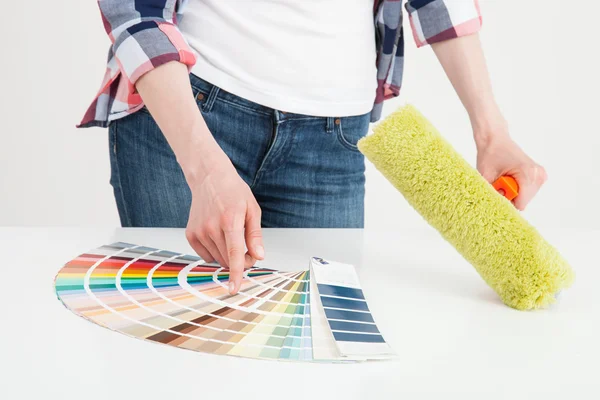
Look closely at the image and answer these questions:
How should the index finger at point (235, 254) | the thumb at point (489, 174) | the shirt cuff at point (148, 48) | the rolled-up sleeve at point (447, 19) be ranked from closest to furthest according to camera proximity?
the index finger at point (235, 254), the shirt cuff at point (148, 48), the thumb at point (489, 174), the rolled-up sleeve at point (447, 19)

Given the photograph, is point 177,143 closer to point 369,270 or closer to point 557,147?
point 369,270

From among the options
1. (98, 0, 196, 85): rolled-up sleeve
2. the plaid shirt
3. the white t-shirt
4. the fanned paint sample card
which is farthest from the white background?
the fanned paint sample card

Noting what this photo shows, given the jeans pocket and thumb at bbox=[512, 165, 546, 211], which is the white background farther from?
thumb at bbox=[512, 165, 546, 211]

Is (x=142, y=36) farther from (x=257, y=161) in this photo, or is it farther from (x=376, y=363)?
(x=376, y=363)

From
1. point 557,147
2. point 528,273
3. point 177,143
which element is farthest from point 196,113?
point 557,147

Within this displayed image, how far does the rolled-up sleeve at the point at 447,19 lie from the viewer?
971mm

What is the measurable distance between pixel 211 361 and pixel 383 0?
2.32 feet

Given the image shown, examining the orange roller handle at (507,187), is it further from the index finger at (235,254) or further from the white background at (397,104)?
the white background at (397,104)

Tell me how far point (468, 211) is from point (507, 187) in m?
0.17

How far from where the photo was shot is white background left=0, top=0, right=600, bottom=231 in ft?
7.20

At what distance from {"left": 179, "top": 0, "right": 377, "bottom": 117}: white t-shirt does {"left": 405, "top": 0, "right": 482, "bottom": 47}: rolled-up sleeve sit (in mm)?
130

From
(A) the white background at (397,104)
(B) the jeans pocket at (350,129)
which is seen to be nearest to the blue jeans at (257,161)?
(B) the jeans pocket at (350,129)

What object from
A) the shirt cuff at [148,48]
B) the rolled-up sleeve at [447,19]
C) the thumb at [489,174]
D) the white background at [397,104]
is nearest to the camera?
the shirt cuff at [148,48]

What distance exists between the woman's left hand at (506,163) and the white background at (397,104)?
139 centimetres
